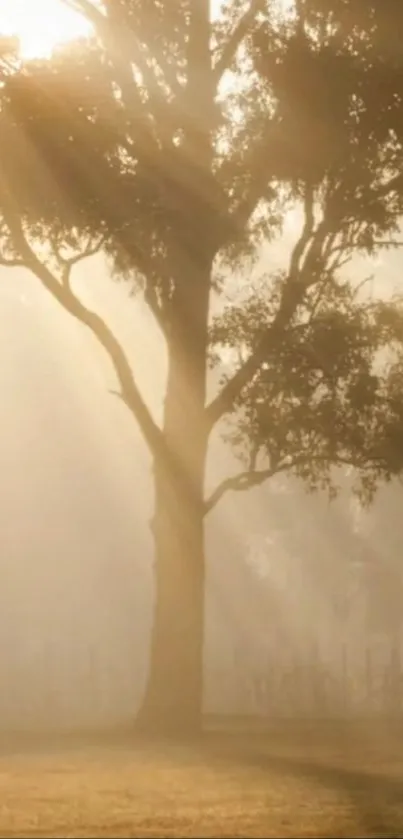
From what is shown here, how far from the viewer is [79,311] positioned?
27938 mm

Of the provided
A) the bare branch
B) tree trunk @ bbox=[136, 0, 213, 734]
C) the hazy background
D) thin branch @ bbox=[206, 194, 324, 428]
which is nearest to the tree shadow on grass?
tree trunk @ bbox=[136, 0, 213, 734]

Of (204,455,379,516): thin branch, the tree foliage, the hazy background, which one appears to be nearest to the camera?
the tree foliage

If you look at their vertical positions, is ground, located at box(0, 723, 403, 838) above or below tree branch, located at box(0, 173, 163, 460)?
below

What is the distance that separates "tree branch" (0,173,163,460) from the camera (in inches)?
1096

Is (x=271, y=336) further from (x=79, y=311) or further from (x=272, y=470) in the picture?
(x=79, y=311)

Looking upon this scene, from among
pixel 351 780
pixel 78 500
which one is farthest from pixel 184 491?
pixel 78 500

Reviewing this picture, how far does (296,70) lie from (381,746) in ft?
35.7

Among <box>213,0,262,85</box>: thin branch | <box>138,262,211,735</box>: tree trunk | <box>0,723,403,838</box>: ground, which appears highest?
<box>213,0,262,85</box>: thin branch

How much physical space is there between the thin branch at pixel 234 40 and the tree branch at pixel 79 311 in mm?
4440

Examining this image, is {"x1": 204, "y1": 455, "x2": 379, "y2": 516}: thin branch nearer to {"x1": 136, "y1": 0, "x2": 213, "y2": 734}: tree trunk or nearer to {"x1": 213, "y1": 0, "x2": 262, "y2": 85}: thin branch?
{"x1": 136, "y1": 0, "x2": 213, "y2": 734}: tree trunk

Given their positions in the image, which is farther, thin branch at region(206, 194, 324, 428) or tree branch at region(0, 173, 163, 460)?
thin branch at region(206, 194, 324, 428)

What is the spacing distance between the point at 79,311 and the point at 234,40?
5.69 metres

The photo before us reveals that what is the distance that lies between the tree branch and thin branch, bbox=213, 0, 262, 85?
4.44 metres

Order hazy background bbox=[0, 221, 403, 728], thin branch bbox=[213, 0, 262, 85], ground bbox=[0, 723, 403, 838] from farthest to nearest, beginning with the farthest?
hazy background bbox=[0, 221, 403, 728] → thin branch bbox=[213, 0, 262, 85] → ground bbox=[0, 723, 403, 838]
